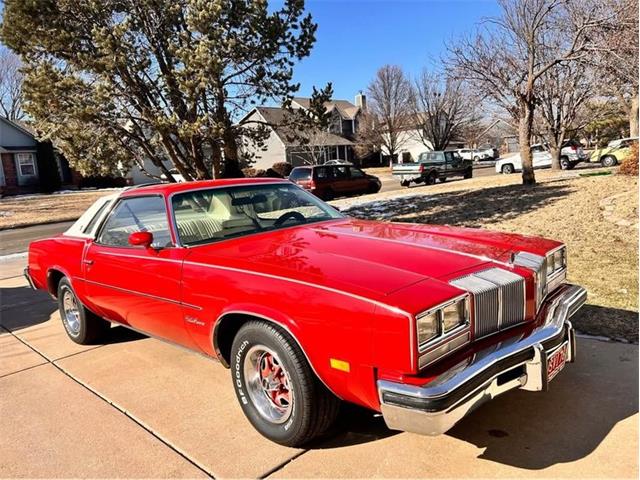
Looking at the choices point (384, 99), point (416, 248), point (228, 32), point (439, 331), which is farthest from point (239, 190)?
point (384, 99)

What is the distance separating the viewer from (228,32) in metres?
10.2

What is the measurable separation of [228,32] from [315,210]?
282 inches

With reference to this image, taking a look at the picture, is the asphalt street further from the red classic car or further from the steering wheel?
the steering wheel

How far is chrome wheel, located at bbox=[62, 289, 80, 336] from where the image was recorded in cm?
502

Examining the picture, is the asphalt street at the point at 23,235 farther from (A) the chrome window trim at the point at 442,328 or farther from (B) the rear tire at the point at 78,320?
(A) the chrome window trim at the point at 442,328

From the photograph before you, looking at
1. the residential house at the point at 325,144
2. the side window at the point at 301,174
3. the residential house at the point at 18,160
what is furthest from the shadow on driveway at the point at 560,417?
the residential house at the point at 18,160

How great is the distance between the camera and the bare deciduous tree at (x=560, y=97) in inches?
698

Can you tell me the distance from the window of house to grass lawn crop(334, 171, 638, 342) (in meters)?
30.6

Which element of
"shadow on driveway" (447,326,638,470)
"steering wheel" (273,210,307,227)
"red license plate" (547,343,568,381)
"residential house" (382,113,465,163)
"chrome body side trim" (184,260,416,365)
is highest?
"residential house" (382,113,465,163)

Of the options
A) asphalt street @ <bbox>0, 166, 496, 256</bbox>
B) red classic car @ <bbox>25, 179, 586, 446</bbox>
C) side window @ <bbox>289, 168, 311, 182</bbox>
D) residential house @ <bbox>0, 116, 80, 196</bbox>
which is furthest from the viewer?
residential house @ <bbox>0, 116, 80, 196</bbox>

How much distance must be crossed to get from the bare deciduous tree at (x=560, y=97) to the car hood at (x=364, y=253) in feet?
42.7

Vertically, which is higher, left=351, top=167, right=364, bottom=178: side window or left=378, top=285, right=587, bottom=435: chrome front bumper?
left=351, top=167, right=364, bottom=178: side window

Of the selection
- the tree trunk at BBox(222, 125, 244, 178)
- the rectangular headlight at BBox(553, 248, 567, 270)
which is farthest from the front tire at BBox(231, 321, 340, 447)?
the tree trunk at BBox(222, 125, 244, 178)

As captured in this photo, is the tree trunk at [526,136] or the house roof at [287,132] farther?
the tree trunk at [526,136]
